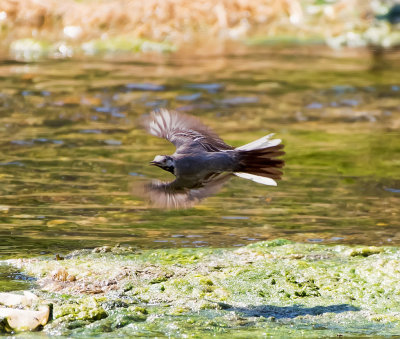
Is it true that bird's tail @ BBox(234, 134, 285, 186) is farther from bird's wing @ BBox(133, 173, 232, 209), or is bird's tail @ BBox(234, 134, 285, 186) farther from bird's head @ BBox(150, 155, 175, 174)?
bird's head @ BBox(150, 155, 175, 174)

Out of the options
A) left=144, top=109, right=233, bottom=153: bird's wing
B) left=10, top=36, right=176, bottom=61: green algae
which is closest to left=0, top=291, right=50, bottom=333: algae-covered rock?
left=144, top=109, right=233, bottom=153: bird's wing

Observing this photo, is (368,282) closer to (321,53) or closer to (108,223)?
(108,223)

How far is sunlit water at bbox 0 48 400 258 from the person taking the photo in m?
6.64

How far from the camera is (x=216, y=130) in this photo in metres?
10.2

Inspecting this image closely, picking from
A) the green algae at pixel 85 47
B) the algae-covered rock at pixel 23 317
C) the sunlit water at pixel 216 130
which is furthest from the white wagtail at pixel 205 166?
the green algae at pixel 85 47

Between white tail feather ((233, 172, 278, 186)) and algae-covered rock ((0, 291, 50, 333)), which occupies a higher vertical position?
white tail feather ((233, 172, 278, 186))

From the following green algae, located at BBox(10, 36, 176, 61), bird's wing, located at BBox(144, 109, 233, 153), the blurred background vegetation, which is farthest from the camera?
the blurred background vegetation

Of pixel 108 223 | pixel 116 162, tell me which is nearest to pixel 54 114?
pixel 116 162

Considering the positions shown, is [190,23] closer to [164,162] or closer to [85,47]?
[85,47]

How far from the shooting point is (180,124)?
5.10 meters

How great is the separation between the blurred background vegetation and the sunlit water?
3.89 ft

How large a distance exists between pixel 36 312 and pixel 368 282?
73.6 inches

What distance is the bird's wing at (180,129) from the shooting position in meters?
4.96

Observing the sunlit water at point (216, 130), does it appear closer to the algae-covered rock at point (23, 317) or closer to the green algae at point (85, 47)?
the green algae at point (85, 47)
